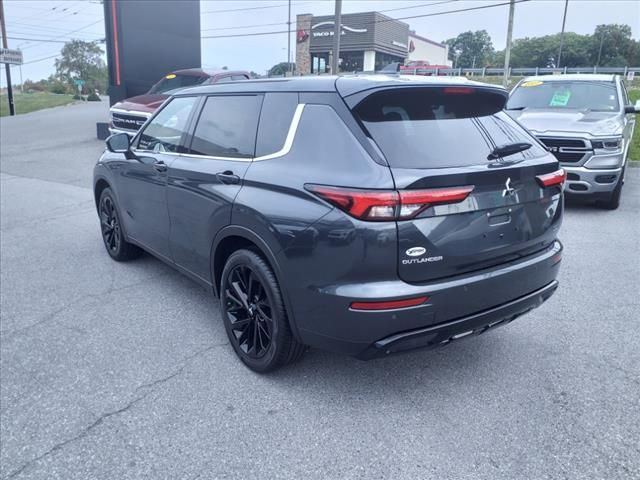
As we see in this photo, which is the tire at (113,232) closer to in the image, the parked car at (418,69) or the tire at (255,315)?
the tire at (255,315)

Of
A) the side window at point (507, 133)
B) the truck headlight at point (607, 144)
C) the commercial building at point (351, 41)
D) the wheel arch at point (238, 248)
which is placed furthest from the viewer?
the commercial building at point (351, 41)

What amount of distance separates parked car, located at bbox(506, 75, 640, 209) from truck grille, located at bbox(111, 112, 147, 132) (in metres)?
7.56

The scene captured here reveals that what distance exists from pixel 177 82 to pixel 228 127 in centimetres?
966

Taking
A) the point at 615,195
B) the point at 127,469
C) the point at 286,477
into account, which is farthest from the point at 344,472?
the point at 615,195

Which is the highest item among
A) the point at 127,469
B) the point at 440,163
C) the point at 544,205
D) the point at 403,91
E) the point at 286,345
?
the point at 403,91

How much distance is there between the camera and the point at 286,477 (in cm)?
247

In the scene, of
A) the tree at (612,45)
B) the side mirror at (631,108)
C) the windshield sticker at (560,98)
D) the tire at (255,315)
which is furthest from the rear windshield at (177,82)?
the tree at (612,45)

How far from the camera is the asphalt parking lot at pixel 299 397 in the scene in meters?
2.57

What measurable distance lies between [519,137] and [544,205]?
1.59 feet

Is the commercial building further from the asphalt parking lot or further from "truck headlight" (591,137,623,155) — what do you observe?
the asphalt parking lot

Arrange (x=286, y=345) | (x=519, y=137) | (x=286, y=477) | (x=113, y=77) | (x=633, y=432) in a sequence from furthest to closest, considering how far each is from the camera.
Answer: (x=113, y=77) → (x=519, y=137) → (x=286, y=345) → (x=633, y=432) → (x=286, y=477)

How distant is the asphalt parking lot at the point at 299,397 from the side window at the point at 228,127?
140cm

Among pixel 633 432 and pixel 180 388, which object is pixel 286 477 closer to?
pixel 180 388

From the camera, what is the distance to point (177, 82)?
1241 cm
